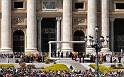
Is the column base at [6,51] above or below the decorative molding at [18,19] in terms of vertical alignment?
below

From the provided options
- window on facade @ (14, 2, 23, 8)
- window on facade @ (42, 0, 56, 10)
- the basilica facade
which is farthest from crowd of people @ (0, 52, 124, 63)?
window on facade @ (14, 2, 23, 8)

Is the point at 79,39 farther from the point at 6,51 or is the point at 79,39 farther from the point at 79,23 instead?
the point at 6,51

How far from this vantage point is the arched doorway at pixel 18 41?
329ft

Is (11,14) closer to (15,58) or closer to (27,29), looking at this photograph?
(27,29)

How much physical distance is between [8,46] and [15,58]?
10.8 meters

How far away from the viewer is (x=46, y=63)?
268 feet

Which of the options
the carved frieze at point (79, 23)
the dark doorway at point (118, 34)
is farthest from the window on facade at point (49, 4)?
the dark doorway at point (118, 34)

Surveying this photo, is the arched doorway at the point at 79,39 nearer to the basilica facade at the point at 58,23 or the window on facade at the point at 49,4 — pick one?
the basilica facade at the point at 58,23

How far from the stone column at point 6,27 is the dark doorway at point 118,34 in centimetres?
1909

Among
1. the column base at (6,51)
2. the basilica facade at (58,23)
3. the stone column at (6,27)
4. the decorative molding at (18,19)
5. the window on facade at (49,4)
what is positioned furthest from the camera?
the window on facade at (49,4)

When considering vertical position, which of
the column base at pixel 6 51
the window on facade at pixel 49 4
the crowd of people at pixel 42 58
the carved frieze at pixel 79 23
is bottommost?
the crowd of people at pixel 42 58

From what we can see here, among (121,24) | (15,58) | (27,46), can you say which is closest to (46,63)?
(15,58)

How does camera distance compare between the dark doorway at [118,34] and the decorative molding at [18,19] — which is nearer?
the decorative molding at [18,19]

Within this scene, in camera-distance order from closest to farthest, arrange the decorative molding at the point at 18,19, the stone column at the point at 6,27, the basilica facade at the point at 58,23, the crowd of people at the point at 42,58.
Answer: the crowd of people at the point at 42,58, the stone column at the point at 6,27, the basilica facade at the point at 58,23, the decorative molding at the point at 18,19
